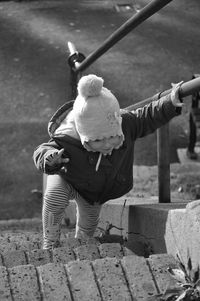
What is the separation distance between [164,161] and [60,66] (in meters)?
5.59

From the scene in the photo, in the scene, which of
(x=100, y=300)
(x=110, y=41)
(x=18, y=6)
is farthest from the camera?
(x=18, y=6)

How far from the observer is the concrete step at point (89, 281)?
2.28m

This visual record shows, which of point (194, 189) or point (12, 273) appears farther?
point (194, 189)

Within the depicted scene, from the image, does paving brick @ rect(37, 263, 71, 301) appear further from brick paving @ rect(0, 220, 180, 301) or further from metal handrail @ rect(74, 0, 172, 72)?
metal handrail @ rect(74, 0, 172, 72)

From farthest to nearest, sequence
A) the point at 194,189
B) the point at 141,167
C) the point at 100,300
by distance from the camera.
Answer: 1. the point at 141,167
2. the point at 194,189
3. the point at 100,300

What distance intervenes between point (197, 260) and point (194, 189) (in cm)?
361

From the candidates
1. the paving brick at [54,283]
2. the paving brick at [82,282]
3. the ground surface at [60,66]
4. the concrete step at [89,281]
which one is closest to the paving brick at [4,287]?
the concrete step at [89,281]

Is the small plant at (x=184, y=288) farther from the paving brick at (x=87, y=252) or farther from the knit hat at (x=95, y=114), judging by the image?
the knit hat at (x=95, y=114)

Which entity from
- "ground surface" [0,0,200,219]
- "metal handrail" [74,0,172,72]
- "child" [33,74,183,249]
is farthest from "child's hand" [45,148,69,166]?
"ground surface" [0,0,200,219]

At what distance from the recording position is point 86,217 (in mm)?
3799

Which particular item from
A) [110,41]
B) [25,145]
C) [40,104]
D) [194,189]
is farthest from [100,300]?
[40,104]

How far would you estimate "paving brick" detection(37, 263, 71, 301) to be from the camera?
2.28m

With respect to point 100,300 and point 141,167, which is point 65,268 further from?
point 141,167

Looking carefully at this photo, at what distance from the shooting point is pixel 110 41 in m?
4.04
